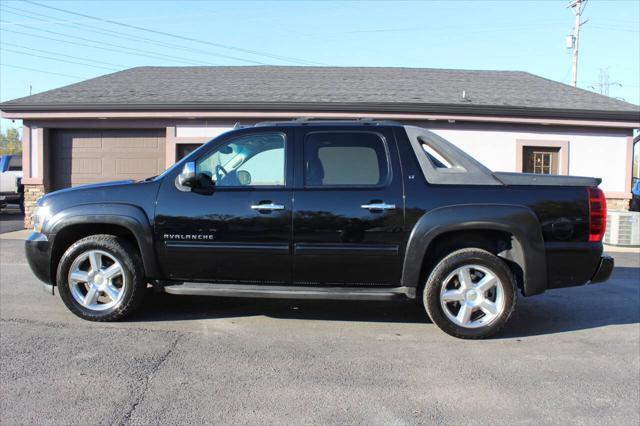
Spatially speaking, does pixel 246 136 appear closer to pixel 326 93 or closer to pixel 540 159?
pixel 326 93

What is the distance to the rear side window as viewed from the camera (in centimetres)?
461

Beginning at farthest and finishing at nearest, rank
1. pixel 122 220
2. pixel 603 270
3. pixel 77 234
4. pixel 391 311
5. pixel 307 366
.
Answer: pixel 391 311 < pixel 77 234 < pixel 122 220 < pixel 603 270 < pixel 307 366

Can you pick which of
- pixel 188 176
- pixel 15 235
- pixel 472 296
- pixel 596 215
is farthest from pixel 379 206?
pixel 15 235

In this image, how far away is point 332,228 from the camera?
4488mm

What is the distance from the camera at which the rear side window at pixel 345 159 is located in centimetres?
461

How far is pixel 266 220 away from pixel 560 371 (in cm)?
273

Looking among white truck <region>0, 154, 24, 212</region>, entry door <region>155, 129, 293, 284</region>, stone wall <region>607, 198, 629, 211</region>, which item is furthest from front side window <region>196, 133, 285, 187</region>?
white truck <region>0, 154, 24, 212</region>

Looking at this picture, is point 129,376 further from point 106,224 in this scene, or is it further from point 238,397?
point 106,224

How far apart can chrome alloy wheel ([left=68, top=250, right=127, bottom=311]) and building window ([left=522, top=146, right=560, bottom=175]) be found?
10853mm

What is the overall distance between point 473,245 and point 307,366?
194 centimetres

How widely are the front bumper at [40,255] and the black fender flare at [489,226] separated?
345 cm

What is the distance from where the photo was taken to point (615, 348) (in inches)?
175

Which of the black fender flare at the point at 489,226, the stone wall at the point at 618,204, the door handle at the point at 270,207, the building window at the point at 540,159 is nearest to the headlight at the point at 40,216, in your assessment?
the door handle at the point at 270,207

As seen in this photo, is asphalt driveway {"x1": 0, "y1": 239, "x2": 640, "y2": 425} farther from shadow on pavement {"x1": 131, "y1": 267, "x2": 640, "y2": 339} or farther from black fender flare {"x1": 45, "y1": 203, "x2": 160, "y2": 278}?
black fender flare {"x1": 45, "y1": 203, "x2": 160, "y2": 278}
